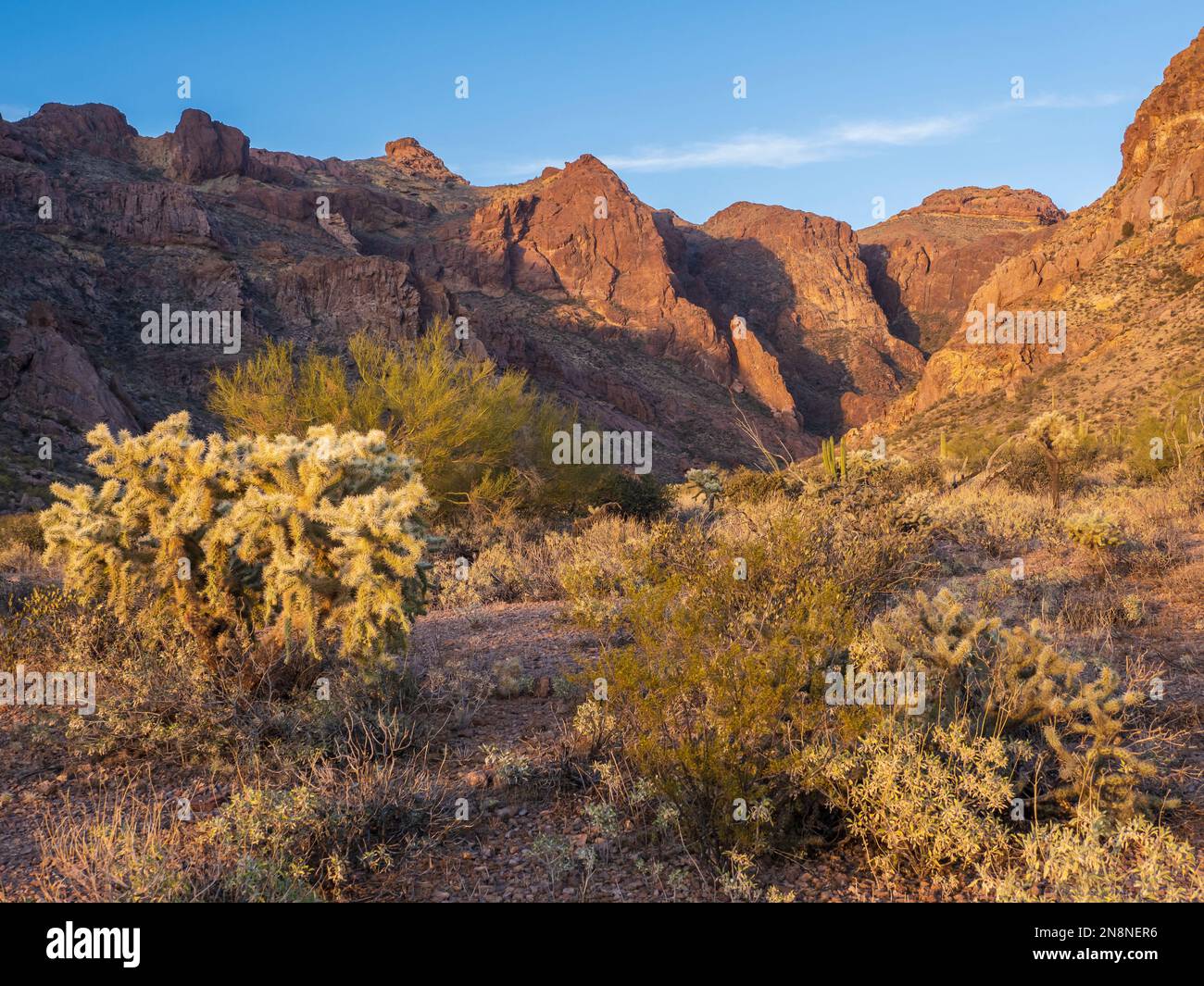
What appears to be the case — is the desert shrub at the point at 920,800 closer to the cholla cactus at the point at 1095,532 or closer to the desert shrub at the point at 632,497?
the cholla cactus at the point at 1095,532

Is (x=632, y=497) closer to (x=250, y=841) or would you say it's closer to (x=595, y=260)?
(x=250, y=841)

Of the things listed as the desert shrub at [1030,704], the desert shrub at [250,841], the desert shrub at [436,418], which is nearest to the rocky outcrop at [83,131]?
the desert shrub at [436,418]

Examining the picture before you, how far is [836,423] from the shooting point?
75062mm

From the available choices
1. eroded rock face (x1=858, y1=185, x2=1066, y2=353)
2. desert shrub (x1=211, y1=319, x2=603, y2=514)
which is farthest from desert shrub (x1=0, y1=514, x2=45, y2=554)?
eroded rock face (x1=858, y1=185, x2=1066, y2=353)

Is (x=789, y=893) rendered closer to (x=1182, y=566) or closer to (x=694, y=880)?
(x=694, y=880)

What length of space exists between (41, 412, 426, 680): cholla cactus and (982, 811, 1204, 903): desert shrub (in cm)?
329

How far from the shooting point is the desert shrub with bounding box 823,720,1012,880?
10.6 feet

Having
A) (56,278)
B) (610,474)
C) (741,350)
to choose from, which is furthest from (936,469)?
(741,350)

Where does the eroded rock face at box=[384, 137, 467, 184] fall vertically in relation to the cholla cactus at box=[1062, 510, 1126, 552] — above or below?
above

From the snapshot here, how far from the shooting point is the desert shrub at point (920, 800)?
323cm

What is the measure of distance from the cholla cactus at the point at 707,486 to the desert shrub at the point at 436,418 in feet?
7.65

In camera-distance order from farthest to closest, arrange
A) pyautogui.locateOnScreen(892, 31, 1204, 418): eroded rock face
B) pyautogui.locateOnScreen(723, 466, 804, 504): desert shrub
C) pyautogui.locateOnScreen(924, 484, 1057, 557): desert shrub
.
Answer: pyautogui.locateOnScreen(892, 31, 1204, 418): eroded rock face
pyautogui.locateOnScreen(723, 466, 804, 504): desert shrub
pyautogui.locateOnScreen(924, 484, 1057, 557): desert shrub

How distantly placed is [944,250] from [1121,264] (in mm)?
63219

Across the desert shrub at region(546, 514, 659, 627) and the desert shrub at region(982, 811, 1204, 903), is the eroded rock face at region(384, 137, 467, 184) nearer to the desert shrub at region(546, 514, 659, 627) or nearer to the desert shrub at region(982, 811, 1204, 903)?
the desert shrub at region(546, 514, 659, 627)
